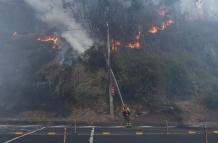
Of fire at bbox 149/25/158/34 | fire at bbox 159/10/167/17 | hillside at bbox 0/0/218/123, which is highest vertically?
fire at bbox 159/10/167/17

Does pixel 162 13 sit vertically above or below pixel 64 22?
above

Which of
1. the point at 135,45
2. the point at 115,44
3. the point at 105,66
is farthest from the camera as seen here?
the point at 135,45

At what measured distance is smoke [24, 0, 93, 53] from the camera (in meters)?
51.3

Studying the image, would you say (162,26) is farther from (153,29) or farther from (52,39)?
(52,39)

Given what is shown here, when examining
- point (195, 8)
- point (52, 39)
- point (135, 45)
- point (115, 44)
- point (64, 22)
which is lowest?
point (115, 44)

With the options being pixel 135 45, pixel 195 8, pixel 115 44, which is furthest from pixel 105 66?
pixel 195 8

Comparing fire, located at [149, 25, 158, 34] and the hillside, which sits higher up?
fire, located at [149, 25, 158, 34]

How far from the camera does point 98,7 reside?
2183 inches

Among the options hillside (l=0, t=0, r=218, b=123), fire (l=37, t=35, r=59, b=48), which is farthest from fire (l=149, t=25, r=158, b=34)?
fire (l=37, t=35, r=59, b=48)

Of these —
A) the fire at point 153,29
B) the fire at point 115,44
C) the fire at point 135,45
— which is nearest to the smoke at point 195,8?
the fire at point 153,29

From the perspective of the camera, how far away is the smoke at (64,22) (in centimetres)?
5126

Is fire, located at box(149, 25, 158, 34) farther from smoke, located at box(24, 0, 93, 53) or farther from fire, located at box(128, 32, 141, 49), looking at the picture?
smoke, located at box(24, 0, 93, 53)

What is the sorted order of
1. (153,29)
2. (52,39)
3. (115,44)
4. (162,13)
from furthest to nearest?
(162,13)
(153,29)
(52,39)
(115,44)

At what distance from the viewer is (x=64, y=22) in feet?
179
